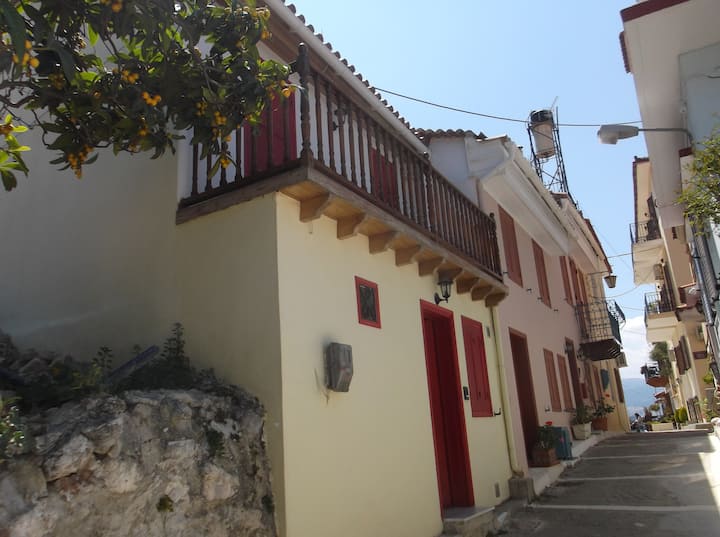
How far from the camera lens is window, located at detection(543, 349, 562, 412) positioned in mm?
12727

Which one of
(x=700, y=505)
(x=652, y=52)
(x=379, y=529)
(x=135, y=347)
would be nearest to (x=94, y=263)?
(x=135, y=347)

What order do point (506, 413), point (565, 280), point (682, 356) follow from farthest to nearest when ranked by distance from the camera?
point (682, 356), point (565, 280), point (506, 413)

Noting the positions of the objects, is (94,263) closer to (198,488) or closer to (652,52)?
(198,488)

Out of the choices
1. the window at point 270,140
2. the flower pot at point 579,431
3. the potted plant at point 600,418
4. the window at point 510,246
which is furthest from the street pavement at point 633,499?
the window at point 270,140

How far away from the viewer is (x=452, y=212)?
8.38m

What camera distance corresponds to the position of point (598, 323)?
1819cm

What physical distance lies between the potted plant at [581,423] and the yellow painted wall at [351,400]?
28.8 feet

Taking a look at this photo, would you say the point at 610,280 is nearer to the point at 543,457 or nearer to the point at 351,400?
the point at 543,457

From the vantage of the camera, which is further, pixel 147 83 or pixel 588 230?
pixel 588 230

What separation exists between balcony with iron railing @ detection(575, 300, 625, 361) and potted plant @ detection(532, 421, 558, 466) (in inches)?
292

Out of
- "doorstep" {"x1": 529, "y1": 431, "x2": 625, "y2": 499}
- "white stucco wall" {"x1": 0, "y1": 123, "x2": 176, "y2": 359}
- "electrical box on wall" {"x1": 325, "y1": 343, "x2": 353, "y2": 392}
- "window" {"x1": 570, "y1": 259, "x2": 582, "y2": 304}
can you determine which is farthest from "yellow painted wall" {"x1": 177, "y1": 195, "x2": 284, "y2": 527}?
"window" {"x1": 570, "y1": 259, "x2": 582, "y2": 304}

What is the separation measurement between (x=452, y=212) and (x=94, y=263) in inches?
186

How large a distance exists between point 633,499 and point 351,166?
6.28 m

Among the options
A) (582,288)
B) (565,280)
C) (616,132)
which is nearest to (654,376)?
(582,288)
